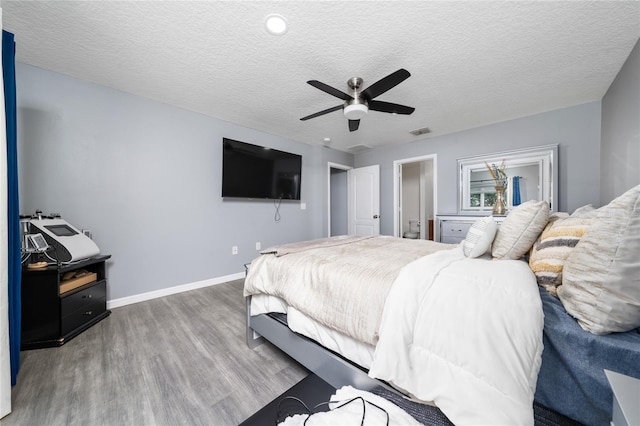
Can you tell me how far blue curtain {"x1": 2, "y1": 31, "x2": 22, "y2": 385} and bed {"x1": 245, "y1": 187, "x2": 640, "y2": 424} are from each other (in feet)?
5.27

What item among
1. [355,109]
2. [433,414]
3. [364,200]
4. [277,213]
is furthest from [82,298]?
[364,200]

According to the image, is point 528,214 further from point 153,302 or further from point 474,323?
point 153,302

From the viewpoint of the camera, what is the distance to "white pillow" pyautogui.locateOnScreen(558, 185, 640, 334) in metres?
0.69

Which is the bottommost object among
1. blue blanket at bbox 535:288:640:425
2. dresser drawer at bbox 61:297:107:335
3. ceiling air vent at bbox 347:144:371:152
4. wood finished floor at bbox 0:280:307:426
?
wood finished floor at bbox 0:280:307:426

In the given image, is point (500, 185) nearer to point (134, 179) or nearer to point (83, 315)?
point (134, 179)

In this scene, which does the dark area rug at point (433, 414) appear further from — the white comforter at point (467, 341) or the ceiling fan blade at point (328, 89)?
the ceiling fan blade at point (328, 89)

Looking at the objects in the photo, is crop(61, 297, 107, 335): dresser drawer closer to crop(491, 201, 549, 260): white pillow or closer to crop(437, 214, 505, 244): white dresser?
crop(491, 201, 549, 260): white pillow

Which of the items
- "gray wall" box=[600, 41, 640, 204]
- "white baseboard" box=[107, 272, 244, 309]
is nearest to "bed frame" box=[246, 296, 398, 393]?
"white baseboard" box=[107, 272, 244, 309]

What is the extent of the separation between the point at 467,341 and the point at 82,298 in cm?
287

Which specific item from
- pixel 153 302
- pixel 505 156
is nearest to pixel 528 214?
pixel 505 156

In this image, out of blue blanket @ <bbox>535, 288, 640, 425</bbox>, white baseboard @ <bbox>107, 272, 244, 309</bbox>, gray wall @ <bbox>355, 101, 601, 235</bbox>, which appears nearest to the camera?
blue blanket @ <bbox>535, 288, 640, 425</bbox>

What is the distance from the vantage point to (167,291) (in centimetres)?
288

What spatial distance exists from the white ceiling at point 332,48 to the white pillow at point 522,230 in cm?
137

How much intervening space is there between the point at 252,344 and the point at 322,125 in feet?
10.0
